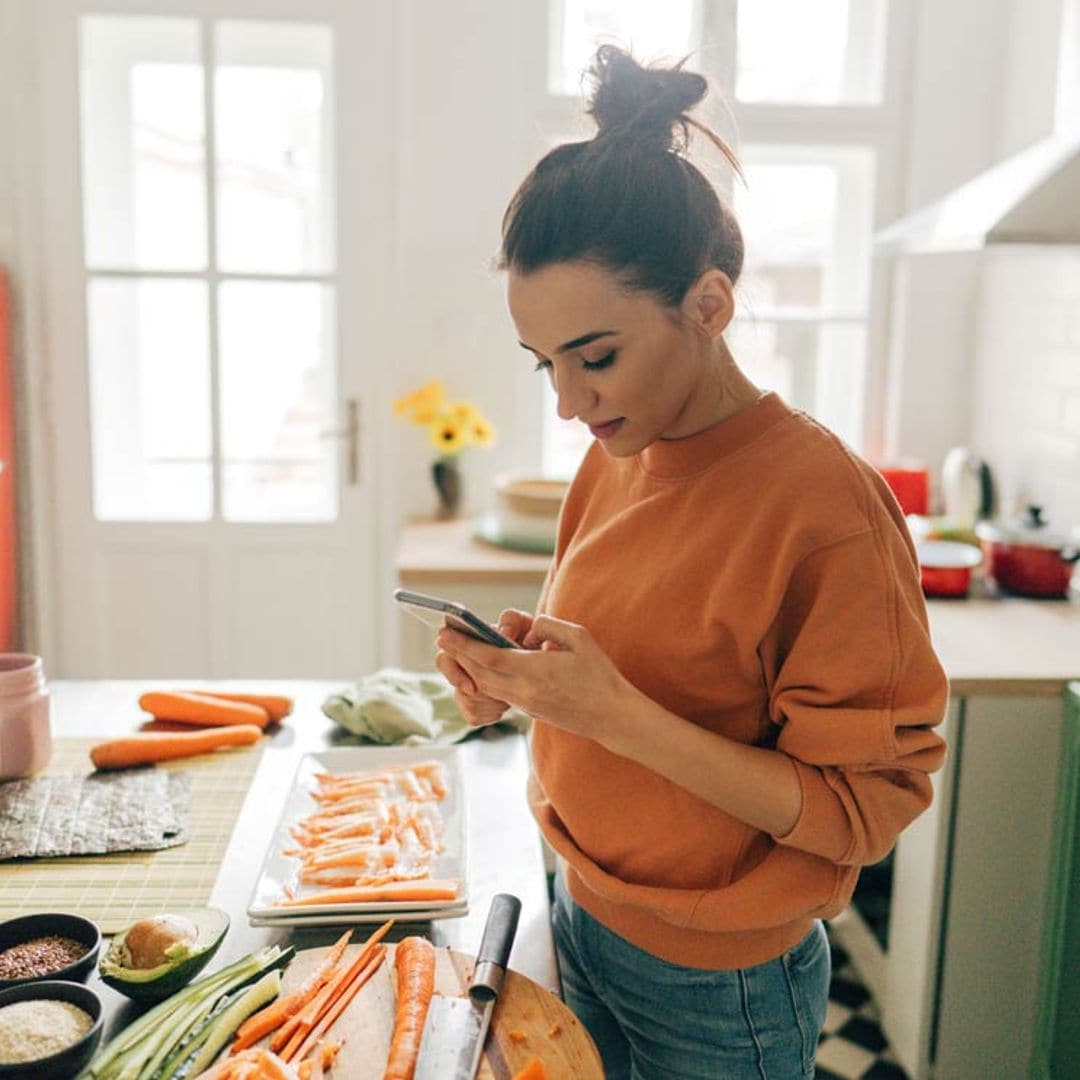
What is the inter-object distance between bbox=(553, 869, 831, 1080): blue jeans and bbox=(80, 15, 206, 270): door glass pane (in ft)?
8.11

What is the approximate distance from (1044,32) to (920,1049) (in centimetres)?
231

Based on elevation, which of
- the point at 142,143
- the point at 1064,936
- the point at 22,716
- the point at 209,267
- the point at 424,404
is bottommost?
the point at 1064,936

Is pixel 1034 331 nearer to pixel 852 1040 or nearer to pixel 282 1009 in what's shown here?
pixel 852 1040

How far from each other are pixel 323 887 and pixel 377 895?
0.07 m

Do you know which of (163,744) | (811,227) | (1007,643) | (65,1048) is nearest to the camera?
(65,1048)

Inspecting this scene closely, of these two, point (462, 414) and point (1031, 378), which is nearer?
point (1031, 378)

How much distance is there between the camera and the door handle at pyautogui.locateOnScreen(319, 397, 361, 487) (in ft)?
10.4

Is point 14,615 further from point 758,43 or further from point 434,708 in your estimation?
point 758,43

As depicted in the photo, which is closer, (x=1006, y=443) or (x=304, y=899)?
(x=304, y=899)

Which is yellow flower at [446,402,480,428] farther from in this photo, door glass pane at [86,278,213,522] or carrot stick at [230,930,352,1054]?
carrot stick at [230,930,352,1054]

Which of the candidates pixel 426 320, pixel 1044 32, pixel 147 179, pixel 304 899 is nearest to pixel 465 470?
pixel 426 320

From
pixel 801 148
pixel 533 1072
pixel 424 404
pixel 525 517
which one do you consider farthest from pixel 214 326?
pixel 533 1072

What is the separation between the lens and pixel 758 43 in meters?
3.13

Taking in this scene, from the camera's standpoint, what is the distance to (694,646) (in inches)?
39.5
